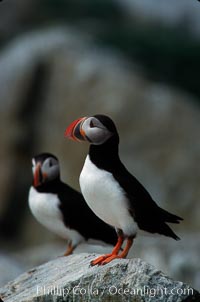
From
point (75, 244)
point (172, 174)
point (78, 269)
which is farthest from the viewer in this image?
point (172, 174)

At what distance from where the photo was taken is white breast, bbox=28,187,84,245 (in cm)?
779

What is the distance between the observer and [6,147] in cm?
1376

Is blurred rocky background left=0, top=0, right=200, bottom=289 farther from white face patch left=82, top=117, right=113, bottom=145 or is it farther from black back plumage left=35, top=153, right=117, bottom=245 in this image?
white face patch left=82, top=117, right=113, bottom=145

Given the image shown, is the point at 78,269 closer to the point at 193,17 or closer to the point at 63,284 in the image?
the point at 63,284

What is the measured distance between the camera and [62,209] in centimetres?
777

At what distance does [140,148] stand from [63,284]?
756 cm

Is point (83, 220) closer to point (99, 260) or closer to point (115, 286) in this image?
point (99, 260)

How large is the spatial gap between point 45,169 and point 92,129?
2451 mm

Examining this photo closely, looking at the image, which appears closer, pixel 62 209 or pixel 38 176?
pixel 62 209

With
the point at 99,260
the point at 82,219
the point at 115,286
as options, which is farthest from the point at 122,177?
the point at 82,219

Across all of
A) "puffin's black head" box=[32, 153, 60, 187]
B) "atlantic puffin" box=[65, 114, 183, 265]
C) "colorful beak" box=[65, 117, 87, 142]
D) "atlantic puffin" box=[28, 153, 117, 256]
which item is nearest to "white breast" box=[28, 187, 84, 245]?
"atlantic puffin" box=[28, 153, 117, 256]

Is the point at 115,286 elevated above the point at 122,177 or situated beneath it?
situated beneath

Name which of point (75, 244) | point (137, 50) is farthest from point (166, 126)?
point (75, 244)

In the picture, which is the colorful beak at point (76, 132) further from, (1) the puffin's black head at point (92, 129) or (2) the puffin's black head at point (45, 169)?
(2) the puffin's black head at point (45, 169)
